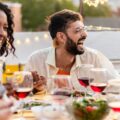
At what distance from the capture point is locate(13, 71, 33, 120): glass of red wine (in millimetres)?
1552

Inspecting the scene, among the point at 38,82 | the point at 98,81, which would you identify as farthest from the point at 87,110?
the point at 38,82

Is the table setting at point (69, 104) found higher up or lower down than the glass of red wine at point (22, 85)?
lower down

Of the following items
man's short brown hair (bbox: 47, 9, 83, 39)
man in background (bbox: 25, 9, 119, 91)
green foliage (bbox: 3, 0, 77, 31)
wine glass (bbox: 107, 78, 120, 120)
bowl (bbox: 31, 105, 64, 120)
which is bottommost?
wine glass (bbox: 107, 78, 120, 120)

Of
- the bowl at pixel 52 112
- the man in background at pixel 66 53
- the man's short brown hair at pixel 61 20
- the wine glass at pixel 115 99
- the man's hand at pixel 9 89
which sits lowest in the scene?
the wine glass at pixel 115 99

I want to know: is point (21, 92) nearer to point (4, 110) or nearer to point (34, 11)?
point (4, 110)

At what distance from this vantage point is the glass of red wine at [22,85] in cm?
155

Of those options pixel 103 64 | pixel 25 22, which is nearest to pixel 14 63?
pixel 103 64

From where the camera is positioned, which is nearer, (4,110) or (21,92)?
(4,110)

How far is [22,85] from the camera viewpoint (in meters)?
1.61

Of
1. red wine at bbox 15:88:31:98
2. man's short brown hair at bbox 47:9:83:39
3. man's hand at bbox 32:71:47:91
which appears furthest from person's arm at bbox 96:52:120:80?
red wine at bbox 15:88:31:98

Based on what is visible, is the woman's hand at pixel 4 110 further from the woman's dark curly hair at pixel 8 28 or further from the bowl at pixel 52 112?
the woman's dark curly hair at pixel 8 28

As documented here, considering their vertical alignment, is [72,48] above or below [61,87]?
above

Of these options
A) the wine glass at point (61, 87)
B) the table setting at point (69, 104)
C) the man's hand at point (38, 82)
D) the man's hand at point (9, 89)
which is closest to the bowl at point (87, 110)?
the table setting at point (69, 104)

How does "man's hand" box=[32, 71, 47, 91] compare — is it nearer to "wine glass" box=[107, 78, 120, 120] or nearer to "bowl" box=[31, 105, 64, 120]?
"wine glass" box=[107, 78, 120, 120]
